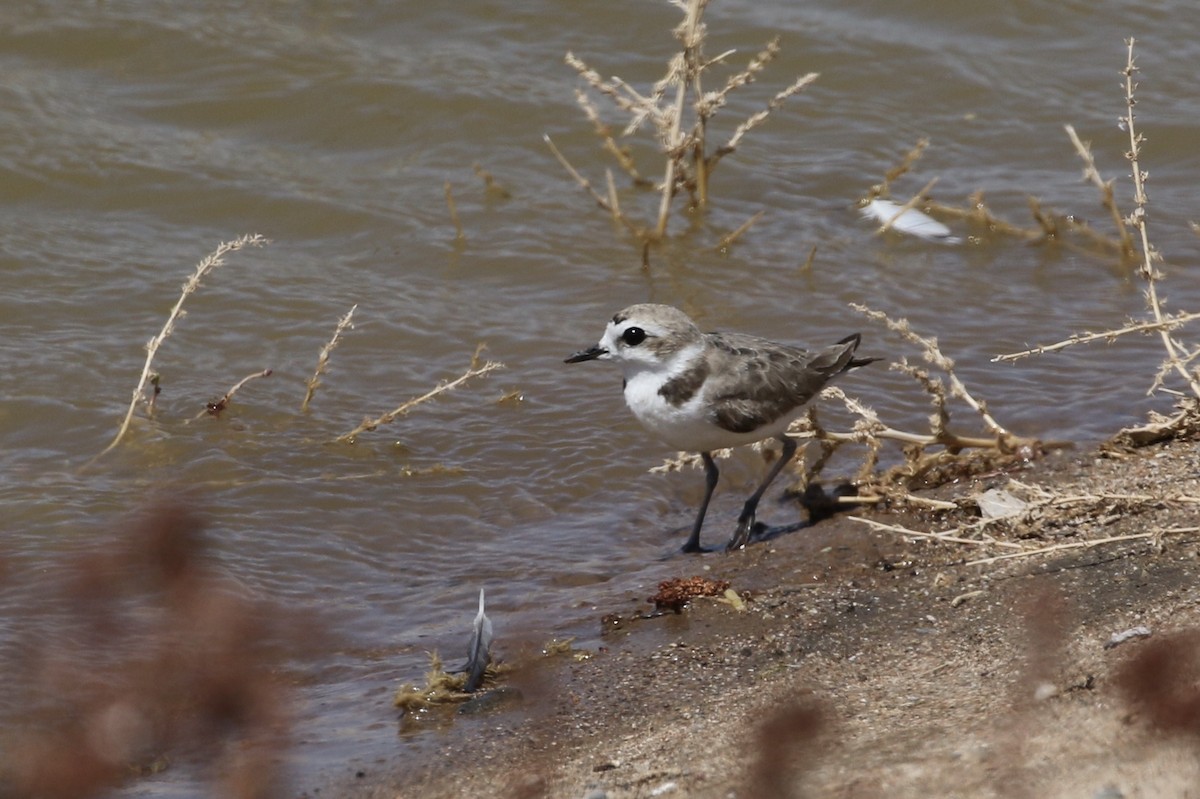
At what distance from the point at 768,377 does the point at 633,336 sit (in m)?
0.62

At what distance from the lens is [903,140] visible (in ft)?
37.6

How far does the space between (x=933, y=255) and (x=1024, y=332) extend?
1.40 metres

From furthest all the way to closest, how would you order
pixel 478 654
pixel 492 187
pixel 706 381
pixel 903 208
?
pixel 492 187, pixel 903 208, pixel 706 381, pixel 478 654

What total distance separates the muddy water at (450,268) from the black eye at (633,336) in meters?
0.92

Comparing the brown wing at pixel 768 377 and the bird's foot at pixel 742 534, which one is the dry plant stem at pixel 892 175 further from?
the bird's foot at pixel 742 534

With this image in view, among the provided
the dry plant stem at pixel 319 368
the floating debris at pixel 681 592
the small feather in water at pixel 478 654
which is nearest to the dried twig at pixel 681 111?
the dry plant stem at pixel 319 368

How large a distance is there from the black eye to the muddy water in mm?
917

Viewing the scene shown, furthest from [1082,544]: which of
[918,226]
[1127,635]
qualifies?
[918,226]

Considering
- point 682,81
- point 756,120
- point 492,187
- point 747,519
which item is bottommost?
point 747,519

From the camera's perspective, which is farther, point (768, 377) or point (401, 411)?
point (401, 411)

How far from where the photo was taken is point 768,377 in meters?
6.31

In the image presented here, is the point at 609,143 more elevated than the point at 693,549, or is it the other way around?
the point at 609,143

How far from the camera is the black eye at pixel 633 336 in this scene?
6.38 metres

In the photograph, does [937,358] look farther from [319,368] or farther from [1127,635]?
[319,368]
